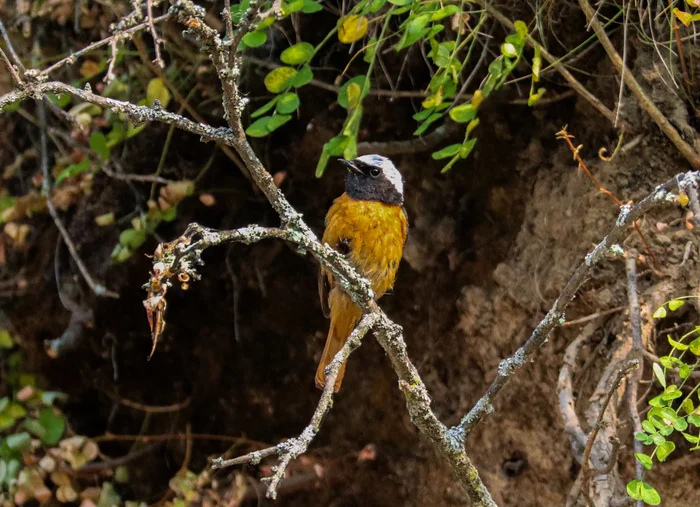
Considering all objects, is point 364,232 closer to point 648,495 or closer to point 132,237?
point 132,237

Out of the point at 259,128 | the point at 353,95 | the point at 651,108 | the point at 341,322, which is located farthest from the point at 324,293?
the point at 651,108

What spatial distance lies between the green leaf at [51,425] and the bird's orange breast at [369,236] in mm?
1488

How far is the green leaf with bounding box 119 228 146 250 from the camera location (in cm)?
316

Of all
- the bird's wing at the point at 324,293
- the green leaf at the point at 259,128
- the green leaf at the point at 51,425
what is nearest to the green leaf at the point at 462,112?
the green leaf at the point at 259,128

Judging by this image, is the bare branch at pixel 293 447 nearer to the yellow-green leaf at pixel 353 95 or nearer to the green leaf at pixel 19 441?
the yellow-green leaf at pixel 353 95

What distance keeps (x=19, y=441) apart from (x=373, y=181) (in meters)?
1.82

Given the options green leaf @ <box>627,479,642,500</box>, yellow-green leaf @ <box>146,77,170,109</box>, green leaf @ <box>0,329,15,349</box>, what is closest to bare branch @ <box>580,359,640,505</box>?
green leaf @ <box>627,479,642,500</box>

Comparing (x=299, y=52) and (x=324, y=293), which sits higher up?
(x=299, y=52)

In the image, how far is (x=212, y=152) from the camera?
3312mm

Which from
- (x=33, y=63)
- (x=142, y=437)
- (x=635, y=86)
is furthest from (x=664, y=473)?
(x=33, y=63)

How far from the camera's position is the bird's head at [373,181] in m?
2.79

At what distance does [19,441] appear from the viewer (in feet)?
10.4

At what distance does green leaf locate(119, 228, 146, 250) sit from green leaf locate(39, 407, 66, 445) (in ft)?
2.66

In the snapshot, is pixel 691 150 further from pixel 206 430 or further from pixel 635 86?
pixel 206 430
